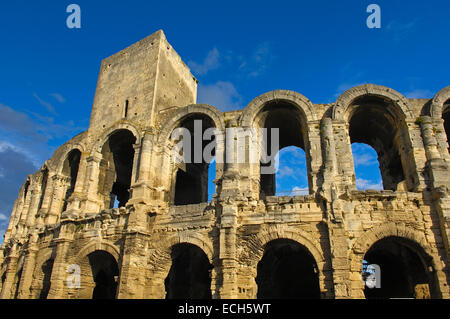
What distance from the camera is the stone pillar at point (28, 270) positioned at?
49.2 feet

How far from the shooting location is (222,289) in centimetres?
1095

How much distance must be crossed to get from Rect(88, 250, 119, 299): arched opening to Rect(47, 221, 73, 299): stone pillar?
101 cm

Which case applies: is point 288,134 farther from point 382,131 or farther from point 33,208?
point 33,208

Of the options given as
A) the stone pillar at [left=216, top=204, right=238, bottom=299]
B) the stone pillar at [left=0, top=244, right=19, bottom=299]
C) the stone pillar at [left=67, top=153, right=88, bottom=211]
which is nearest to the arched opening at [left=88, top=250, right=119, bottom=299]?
the stone pillar at [left=67, top=153, right=88, bottom=211]

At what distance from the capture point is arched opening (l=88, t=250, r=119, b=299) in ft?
47.4

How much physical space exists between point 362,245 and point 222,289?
445cm

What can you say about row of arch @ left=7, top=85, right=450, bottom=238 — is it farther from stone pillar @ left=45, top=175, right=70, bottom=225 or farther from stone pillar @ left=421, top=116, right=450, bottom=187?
stone pillar @ left=421, top=116, right=450, bottom=187

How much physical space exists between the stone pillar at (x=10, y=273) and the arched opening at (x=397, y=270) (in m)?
15.6

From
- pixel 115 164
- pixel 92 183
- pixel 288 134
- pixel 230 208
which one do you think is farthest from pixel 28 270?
pixel 288 134

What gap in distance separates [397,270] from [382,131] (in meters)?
5.71

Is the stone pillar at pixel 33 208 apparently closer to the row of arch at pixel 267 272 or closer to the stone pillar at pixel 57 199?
the stone pillar at pixel 57 199

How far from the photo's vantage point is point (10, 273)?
16.8 m

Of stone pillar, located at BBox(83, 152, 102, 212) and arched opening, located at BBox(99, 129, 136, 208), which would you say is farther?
arched opening, located at BBox(99, 129, 136, 208)
